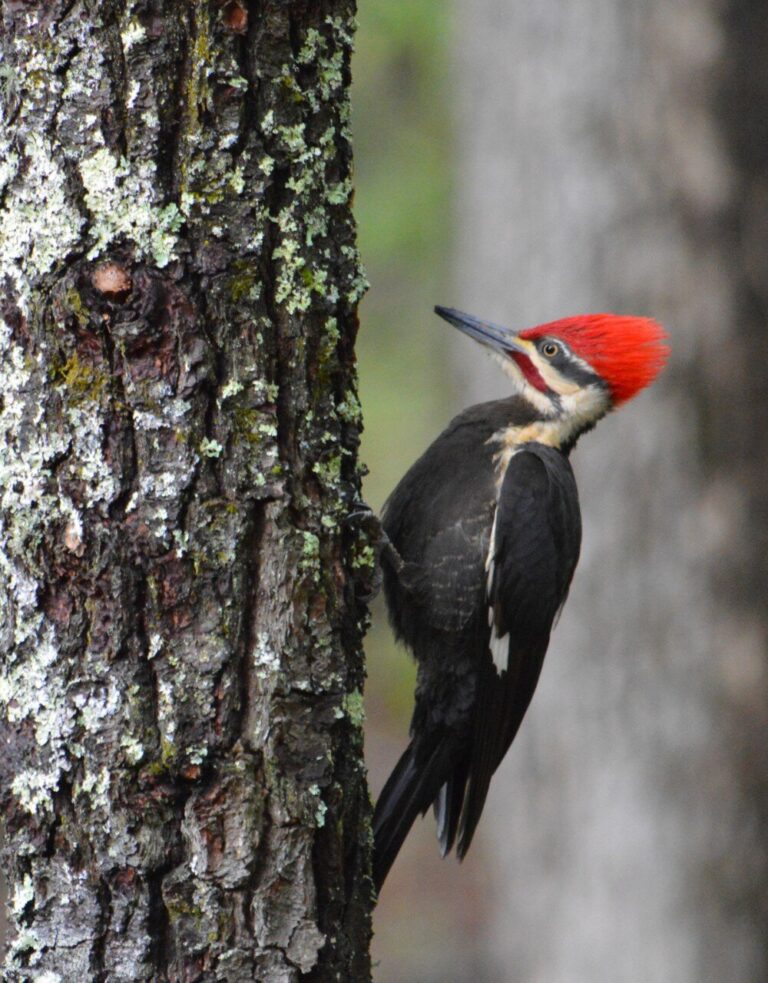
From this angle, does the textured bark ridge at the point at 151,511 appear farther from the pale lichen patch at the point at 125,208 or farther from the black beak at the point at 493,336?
the black beak at the point at 493,336

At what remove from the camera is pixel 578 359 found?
350 cm

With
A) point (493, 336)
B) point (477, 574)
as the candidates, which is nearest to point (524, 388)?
point (493, 336)

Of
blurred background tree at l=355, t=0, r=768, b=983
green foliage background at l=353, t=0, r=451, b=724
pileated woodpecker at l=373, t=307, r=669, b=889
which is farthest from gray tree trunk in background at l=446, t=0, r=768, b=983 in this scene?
green foliage background at l=353, t=0, r=451, b=724

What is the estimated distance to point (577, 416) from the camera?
141 inches

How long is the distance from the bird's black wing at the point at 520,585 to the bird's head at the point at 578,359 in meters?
0.34

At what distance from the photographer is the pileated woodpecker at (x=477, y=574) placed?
3.08 meters

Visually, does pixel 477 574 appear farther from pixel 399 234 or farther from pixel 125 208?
pixel 399 234

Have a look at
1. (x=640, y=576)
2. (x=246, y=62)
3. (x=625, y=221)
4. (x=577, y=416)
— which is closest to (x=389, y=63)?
(x=625, y=221)

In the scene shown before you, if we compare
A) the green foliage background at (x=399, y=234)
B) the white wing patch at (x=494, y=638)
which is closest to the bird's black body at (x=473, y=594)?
the white wing patch at (x=494, y=638)

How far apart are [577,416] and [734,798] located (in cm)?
222

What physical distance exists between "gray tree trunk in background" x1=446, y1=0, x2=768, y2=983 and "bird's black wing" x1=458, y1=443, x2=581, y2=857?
1.72 m

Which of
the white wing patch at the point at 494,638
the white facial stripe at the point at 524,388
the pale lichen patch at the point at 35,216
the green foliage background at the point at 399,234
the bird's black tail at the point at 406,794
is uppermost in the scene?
the green foliage background at the point at 399,234

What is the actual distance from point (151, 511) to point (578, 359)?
184 centimetres

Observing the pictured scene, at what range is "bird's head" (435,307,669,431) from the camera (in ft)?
11.4
